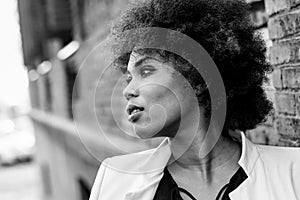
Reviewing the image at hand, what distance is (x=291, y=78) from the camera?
246cm

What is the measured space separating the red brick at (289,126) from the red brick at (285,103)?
0.03 metres

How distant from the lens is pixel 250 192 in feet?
5.86

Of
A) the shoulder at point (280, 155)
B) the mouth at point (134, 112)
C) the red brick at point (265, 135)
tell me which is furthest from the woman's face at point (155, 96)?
the red brick at point (265, 135)

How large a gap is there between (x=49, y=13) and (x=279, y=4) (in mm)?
6291

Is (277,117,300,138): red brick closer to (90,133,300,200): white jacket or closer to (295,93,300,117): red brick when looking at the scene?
(295,93,300,117): red brick

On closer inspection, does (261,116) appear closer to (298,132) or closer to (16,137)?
(298,132)

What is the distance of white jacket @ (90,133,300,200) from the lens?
1.78 meters

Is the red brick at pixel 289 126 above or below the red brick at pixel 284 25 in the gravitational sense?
below

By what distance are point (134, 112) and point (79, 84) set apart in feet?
15.5

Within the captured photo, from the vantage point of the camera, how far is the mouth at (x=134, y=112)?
1.78m

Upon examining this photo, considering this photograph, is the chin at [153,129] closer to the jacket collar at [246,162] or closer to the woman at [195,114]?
the woman at [195,114]

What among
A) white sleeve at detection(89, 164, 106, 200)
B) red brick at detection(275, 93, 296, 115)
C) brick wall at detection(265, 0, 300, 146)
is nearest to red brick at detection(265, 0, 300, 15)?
brick wall at detection(265, 0, 300, 146)

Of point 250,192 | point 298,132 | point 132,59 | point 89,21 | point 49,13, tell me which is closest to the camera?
point 250,192

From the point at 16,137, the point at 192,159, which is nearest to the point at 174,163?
the point at 192,159
